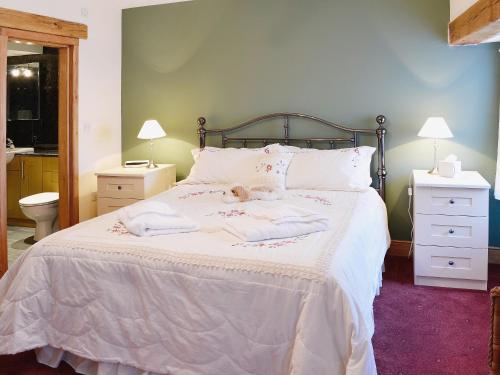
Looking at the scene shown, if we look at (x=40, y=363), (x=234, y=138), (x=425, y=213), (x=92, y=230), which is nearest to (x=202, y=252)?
(x=92, y=230)

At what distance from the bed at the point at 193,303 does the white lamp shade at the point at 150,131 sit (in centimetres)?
197

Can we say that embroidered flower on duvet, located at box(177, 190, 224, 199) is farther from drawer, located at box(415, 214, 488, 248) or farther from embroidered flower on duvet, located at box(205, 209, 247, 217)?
drawer, located at box(415, 214, 488, 248)

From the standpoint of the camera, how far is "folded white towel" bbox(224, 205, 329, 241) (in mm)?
2125

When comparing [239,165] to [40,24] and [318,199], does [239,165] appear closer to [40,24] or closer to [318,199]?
[318,199]

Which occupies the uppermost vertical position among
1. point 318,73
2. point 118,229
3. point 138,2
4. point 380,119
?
point 138,2

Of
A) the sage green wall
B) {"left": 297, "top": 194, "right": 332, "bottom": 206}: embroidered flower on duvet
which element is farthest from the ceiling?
{"left": 297, "top": 194, "right": 332, "bottom": 206}: embroidered flower on duvet

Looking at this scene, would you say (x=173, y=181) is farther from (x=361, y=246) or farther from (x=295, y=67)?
(x=361, y=246)

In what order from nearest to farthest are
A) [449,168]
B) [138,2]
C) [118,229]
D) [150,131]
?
[118,229] < [449,168] < [150,131] < [138,2]

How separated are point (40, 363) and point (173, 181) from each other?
2.43m

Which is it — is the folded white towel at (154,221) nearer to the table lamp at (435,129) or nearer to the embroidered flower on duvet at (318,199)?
the embroidered flower on duvet at (318,199)

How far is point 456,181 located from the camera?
126 inches

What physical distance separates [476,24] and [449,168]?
1.01 meters

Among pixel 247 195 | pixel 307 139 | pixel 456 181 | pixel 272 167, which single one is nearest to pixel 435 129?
pixel 456 181

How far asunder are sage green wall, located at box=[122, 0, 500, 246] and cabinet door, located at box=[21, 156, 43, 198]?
1.12 m
